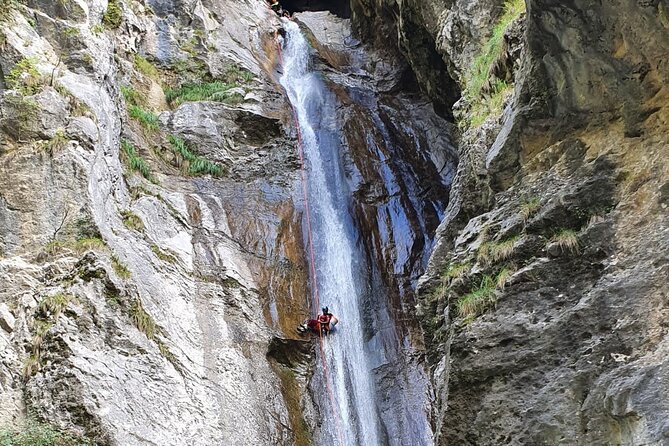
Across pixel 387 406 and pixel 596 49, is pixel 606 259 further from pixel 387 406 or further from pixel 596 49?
pixel 387 406

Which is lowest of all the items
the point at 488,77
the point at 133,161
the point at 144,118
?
the point at 488,77

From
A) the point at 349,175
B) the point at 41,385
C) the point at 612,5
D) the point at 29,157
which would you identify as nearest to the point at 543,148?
the point at 612,5

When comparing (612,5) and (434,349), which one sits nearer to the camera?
(612,5)

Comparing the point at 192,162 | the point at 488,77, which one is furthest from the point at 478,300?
the point at 192,162

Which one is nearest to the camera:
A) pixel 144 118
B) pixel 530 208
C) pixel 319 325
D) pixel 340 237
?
pixel 530 208

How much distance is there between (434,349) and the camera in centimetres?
791

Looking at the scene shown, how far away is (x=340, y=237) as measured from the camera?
14.7 meters

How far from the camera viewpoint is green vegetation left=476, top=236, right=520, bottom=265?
6780 millimetres

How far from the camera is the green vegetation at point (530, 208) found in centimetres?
682

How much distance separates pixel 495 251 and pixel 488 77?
427cm

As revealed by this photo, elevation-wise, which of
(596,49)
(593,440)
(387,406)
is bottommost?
(593,440)

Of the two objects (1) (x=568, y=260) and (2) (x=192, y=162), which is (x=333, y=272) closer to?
(2) (x=192, y=162)

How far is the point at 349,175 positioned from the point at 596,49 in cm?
990

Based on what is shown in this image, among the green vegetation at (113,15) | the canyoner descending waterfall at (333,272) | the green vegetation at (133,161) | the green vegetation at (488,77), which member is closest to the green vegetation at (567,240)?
the green vegetation at (488,77)
